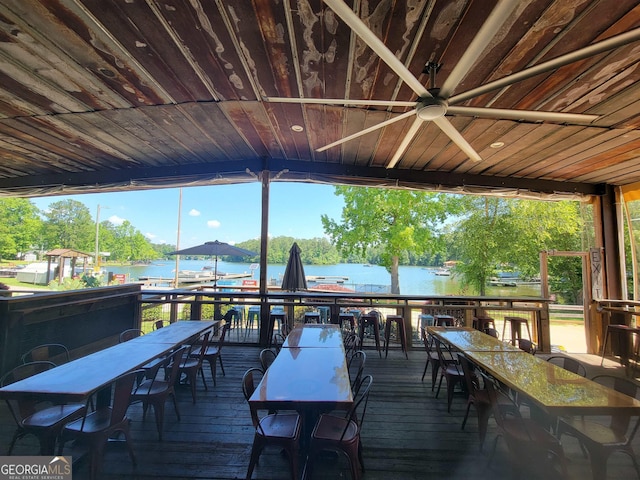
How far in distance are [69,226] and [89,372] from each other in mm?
26310

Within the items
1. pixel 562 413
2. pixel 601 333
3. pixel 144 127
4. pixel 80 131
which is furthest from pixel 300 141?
pixel 601 333

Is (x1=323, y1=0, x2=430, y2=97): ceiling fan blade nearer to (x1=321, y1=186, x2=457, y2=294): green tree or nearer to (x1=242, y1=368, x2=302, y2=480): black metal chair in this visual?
(x1=242, y1=368, x2=302, y2=480): black metal chair

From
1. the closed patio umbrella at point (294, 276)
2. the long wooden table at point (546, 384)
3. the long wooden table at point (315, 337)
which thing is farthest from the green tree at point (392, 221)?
the long wooden table at point (546, 384)

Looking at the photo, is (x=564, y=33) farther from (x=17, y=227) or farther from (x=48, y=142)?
(x=17, y=227)

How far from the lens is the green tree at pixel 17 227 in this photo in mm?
16578

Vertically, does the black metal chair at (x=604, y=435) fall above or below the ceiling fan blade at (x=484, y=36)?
below

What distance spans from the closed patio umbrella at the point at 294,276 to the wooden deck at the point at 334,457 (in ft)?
7.68

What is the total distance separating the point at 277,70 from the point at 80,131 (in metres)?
3.13

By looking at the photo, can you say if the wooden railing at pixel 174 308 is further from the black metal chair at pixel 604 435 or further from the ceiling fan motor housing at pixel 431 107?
the ceiling fan motor housing at pixel 431 107

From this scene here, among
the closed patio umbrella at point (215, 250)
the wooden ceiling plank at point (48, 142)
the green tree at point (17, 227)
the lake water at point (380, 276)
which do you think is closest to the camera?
the wooden ceiling plank at point (48, 142)

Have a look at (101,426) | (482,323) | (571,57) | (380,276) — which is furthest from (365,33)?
(380,276)

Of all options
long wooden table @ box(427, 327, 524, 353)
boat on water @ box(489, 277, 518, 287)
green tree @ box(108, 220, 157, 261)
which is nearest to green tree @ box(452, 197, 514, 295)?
boat on water @ box(489, 277, 518, 287)

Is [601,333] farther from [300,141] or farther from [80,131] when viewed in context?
[80,131]

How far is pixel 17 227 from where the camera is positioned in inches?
684
